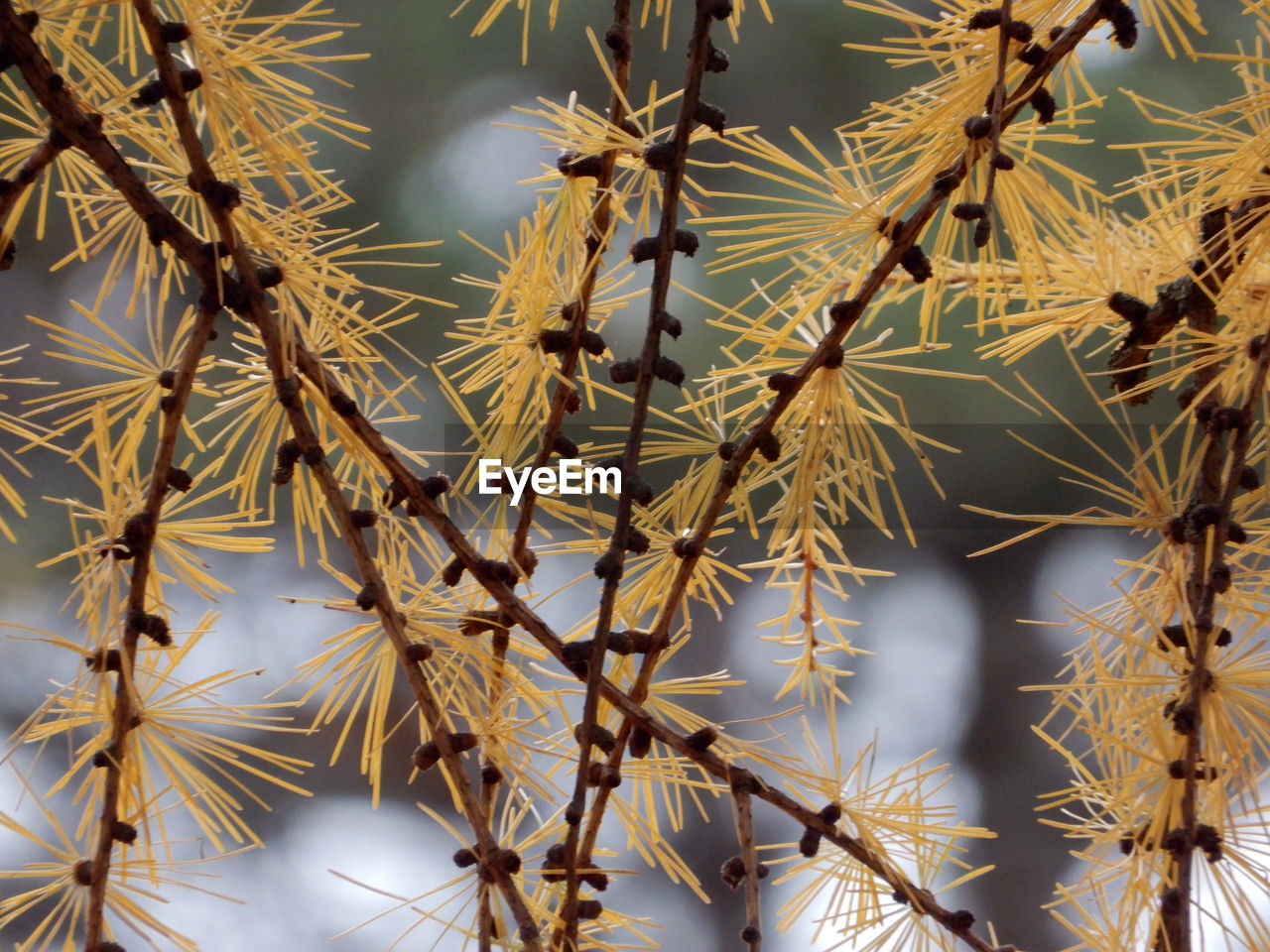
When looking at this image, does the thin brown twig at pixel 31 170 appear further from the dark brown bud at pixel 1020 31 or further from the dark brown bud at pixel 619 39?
the dark brown bud at pixel 1020 31

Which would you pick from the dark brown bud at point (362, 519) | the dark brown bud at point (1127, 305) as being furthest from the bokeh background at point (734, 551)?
the dark brown bud at point (362, 519)

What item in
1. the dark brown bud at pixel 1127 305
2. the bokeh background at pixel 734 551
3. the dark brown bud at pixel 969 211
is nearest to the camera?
the dark brown bud at pixel 969 211

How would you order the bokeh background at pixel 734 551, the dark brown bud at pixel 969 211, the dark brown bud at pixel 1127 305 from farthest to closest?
the bokeh background at pixel 734 551 < the dark brown bud at pixel 1127 305 < the dark brown bud at pixel 969 211

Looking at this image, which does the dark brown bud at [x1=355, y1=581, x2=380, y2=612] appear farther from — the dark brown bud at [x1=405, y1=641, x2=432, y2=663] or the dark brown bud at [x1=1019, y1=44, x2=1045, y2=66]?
the dark brown bud at [x1=1019, y1=44, x2=1045, y2=66]

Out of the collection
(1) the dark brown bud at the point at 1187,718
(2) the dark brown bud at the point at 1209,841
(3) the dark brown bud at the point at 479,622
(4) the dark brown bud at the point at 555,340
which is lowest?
(2) the dark brown bud at the point at 1209,841

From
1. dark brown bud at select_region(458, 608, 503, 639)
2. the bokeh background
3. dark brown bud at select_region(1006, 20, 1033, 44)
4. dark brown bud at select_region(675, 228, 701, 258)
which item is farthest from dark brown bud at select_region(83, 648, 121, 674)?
the bokeh background

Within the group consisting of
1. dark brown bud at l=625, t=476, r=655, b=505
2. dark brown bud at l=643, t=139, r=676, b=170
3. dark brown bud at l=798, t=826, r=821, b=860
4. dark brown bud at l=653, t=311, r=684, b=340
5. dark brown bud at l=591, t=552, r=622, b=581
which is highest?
dark brown bud at l=643, t=139, r=676, b=170

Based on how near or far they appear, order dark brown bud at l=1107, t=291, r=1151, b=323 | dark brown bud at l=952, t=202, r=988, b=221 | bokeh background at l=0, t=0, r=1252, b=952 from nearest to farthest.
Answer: dark brown bud at l=952, t=202, r=988, b=221, dark brown bud at l=1107, t=291, r=1151, b=323, bokeh background at l=0, t=0, r=1252, b=952

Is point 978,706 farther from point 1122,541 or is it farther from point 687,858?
point 687,858
